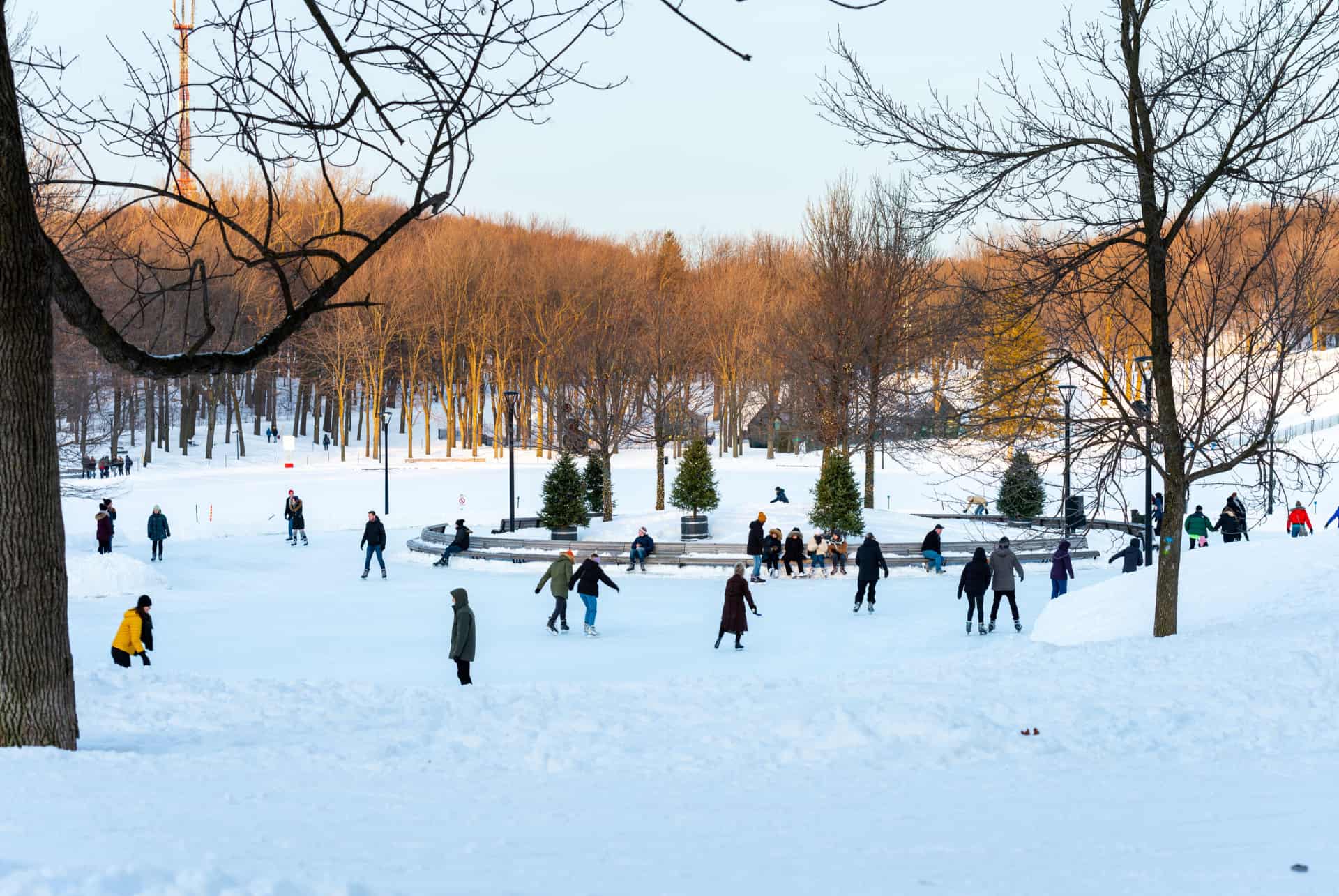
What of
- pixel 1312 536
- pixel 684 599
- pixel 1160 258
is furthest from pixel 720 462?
pixel 1160 258

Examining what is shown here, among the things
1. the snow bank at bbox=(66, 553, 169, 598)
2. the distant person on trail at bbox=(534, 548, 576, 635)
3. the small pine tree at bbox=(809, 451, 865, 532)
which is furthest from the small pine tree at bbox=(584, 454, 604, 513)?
the distant person on trail at bbox=(534, 548, 576, 635)

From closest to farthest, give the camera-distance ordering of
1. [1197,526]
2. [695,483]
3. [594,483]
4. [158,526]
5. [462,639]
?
1. [462,639]
2. [1197,526]
3. [158,526]
4. [695,483]
5. [594,483]

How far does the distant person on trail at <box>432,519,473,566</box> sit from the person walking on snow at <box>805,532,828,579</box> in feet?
23.6

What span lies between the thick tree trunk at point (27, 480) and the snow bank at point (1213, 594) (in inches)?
420

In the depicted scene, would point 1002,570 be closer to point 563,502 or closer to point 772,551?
point 772,551

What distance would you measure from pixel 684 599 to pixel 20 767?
15185mm

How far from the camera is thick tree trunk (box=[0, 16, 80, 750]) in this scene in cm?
646

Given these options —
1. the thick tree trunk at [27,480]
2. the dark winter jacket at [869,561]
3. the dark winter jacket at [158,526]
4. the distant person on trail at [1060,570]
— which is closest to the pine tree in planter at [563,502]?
the dark winter jacket at [158,526]

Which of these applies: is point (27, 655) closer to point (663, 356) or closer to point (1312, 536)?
point (1312, 536)

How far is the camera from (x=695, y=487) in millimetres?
28891

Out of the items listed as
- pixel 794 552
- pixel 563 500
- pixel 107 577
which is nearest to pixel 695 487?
pixel 563 500

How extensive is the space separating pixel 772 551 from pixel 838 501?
402 cm

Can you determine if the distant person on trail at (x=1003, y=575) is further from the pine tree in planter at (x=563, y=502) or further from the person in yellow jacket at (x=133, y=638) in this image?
the pine tree in planter at (x=563, y=502)

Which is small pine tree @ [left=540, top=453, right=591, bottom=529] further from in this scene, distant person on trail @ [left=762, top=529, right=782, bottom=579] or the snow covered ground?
the snow covered ground
